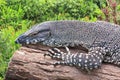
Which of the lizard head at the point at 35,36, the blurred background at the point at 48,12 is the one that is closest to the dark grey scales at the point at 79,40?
the lizard head at the point at 35,36

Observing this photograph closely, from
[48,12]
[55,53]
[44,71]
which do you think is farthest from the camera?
[48,12]

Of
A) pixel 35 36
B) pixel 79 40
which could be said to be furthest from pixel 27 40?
pixel 79 40

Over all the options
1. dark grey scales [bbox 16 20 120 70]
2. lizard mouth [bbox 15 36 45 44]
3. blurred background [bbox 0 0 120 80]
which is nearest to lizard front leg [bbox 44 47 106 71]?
dark grey scales [bbox 16 20 120 70]

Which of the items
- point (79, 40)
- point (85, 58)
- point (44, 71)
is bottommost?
point (44, 71)

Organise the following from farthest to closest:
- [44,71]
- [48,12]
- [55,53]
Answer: [48,12]
[55,53]
[44,71]

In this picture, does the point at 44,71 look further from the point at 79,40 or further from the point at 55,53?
the point at 79,40

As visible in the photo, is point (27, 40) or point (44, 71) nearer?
point (44, 71)

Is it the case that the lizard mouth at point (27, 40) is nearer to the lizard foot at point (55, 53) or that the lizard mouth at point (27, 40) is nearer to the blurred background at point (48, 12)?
the lizard foot at point (55, 53)

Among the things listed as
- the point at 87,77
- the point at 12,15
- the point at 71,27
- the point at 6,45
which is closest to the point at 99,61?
the point at 87,77
